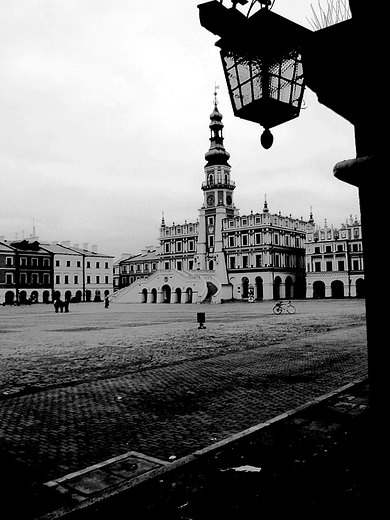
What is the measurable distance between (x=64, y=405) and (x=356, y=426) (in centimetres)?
480

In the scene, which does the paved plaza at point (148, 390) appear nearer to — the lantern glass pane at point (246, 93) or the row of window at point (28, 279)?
the lantern glass pane at point (246, 93)

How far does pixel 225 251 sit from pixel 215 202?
30.7ft

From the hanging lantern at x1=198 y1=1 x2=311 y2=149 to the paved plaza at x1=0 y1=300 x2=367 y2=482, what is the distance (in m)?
4.21

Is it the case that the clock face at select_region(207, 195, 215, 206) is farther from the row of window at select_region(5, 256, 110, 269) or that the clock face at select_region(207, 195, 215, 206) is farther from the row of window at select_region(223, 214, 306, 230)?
the row of window at select_region(5, 256, 110, 269)

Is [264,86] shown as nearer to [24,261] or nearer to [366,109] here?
[366,109]

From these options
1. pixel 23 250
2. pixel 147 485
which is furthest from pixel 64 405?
pixel 23 250

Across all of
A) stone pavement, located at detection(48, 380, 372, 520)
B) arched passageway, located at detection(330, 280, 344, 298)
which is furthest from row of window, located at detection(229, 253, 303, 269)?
stone pavement, located at detection(48, 380, 372, 520)

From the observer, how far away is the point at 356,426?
6.50 metres

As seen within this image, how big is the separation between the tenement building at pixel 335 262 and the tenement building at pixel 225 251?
5.75 metres

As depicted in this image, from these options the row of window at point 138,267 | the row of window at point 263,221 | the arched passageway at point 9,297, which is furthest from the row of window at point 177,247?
the arched passageway at point 9,297

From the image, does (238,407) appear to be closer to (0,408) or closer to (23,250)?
(0,408)

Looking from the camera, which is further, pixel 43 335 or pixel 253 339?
pixel 43 335

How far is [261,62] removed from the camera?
3.01 m

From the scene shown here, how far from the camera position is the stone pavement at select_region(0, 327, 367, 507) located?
5812mm
